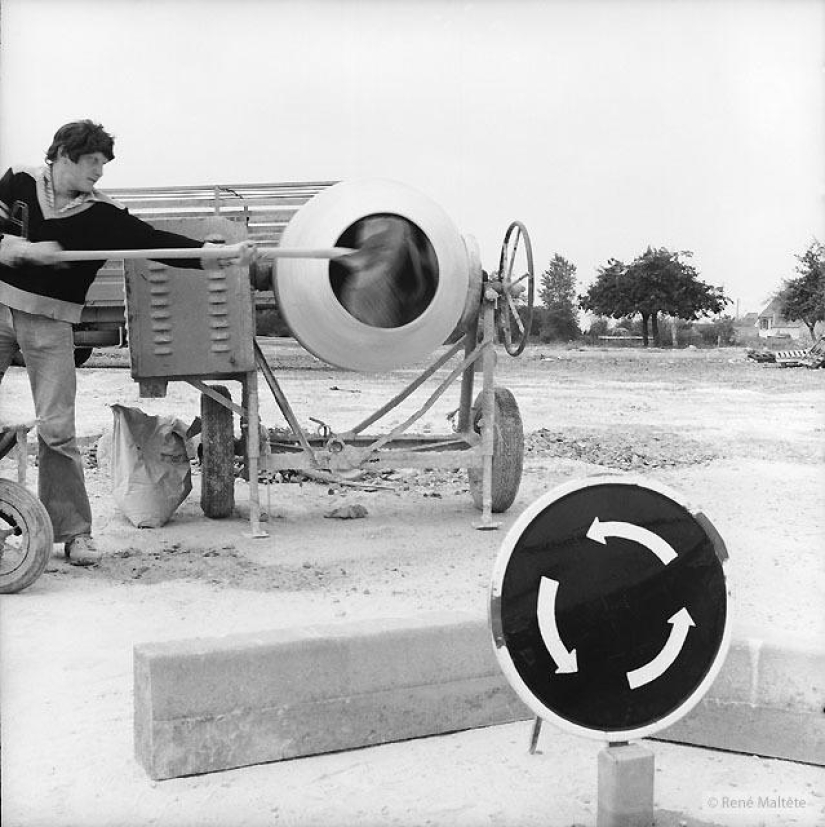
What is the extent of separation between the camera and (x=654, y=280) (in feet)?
149

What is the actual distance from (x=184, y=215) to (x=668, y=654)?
4.77 m

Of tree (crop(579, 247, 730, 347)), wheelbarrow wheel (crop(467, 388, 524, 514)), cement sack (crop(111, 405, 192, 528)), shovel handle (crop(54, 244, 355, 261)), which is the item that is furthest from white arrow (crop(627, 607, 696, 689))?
tree (crop(579, 247, 730, 347))

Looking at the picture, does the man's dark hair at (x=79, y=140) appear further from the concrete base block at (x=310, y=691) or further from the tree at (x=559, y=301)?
the tree at (x=559, y=301)

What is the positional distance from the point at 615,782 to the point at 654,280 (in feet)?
145

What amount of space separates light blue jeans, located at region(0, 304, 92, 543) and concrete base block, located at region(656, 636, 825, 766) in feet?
9.62

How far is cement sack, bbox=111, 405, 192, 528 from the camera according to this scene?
20.8ft

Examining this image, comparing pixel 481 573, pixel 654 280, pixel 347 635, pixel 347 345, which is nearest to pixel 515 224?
pixel 347 345

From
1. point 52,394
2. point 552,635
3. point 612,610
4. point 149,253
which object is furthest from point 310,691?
point 52,394

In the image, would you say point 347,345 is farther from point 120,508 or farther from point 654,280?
point 654,280

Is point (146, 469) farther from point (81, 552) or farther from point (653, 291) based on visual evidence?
point (653, 291)

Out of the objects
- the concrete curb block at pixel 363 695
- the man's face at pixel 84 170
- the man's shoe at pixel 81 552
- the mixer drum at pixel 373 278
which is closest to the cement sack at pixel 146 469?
the man's shoe at pixel 81 552

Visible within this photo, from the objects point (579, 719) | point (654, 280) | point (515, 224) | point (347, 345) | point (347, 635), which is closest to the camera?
point (579, 719)

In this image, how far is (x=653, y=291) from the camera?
44.9 metres

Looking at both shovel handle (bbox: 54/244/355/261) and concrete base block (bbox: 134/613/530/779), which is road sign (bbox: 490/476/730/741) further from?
shovel handle (bbox: 54/244/355/261)
